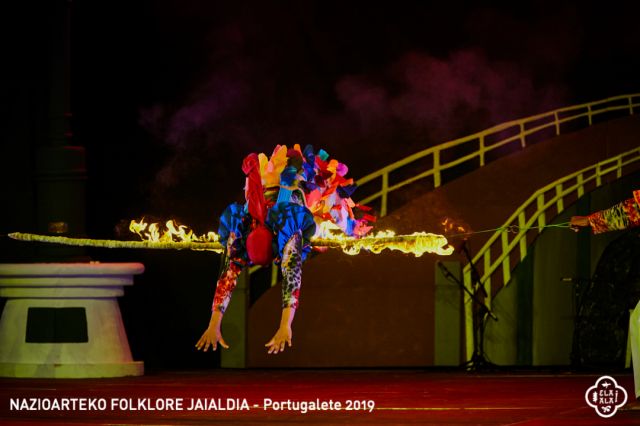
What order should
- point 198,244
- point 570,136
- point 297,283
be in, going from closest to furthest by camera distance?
point 297,283 < point 198,244 < point 570,136

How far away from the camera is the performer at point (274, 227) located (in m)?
9.55

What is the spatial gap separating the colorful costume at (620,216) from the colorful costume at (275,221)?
1847 millimetres

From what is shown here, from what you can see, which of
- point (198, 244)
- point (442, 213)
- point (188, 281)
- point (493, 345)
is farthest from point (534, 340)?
point (198, 244)

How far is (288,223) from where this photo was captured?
9.70 meters

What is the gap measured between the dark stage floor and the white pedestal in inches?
12.7

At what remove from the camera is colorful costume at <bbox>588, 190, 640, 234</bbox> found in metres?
9.43

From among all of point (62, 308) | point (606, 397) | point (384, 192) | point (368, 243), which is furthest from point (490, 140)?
point (62, 308)

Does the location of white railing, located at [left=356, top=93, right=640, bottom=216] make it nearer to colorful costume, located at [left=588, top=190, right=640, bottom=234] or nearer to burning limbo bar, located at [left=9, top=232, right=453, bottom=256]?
burning limbo bar, located at [left=9, top=232, right=453, bottom=256]

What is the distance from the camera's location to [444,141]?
13945 millimetres

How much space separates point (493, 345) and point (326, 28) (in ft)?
11.0

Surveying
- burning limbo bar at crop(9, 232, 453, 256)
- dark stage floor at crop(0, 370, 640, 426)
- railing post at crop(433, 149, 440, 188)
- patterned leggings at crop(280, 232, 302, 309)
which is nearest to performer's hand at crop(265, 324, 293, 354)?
patterned leggings at crop(280, 232, 302, 309)

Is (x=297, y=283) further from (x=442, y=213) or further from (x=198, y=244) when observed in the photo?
(x=442, y=213)

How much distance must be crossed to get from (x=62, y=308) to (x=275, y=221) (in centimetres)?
369

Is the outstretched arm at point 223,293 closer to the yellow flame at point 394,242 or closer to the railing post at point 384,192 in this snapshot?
the yellow flame at point 394,242
